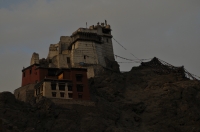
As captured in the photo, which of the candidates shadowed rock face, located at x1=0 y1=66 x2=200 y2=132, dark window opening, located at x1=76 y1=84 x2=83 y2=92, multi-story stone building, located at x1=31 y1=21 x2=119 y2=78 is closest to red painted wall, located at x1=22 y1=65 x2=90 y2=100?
dark window opening, located at x1=76 y1=84 x2=83 y2=92

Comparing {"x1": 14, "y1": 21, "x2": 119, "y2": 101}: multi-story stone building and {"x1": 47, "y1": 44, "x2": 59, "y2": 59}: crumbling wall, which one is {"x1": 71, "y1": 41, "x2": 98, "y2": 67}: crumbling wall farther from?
{"x1": 47, "y1": 44, "x2": 59, "y2": 59}: crumbling wall

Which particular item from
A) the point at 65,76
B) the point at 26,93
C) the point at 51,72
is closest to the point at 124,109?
the point at 65,76

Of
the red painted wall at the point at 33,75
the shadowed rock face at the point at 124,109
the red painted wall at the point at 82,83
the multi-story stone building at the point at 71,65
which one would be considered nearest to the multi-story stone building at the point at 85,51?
the multi-story stone building at the point at 71,65

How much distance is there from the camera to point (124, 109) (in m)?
102

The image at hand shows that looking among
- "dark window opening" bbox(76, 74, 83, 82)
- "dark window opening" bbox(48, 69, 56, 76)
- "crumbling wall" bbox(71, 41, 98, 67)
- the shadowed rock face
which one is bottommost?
the shadowed rock face

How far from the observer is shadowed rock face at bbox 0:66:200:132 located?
91.3m

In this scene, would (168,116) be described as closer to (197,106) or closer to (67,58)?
(197,106)

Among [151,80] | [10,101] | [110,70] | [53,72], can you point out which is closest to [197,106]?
[151,80]

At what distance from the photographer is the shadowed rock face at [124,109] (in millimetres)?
91312

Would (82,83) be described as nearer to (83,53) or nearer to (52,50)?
(83,53)

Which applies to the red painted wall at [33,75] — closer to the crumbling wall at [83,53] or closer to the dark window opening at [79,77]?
the crumbling wall at [83,53]

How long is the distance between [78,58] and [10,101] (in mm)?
24903

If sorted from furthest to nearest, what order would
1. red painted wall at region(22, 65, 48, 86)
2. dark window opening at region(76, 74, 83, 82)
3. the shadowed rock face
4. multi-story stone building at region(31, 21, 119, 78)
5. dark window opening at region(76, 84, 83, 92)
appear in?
1. multi-story stone building at region(31, 21, 119, 78)
2. red painted wall at region(22, 65, 48, 86)
3. dark window opening at region(76, 74, 83, 82)
4. dark window opening at region(76, 84, 83, 92)
5. the shadowed rock face

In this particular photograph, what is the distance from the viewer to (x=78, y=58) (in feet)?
375
